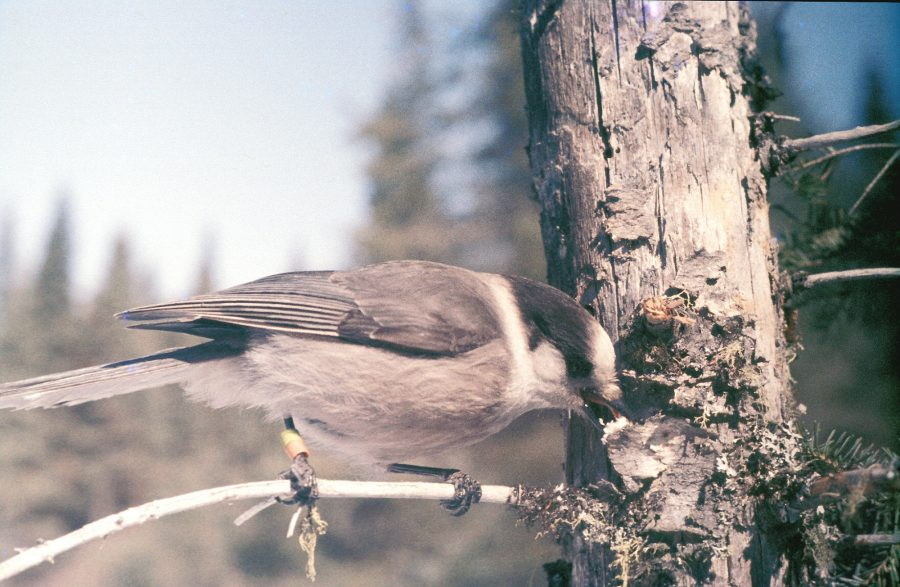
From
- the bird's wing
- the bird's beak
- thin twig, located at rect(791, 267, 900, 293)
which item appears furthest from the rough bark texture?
the bird's wing

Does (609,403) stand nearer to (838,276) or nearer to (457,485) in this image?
(457,485)

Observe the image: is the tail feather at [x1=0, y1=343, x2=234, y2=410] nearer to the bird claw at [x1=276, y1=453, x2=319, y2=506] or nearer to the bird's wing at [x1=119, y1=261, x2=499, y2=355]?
the bird's wing at [x1=119, y1=261, x2=499, y2=355]

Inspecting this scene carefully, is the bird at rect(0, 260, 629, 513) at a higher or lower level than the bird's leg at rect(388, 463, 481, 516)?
higher

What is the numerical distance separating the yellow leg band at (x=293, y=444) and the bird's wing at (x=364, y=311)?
0.36 meters

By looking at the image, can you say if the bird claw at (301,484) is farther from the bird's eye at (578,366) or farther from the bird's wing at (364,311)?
the bird's eye at (578,366)

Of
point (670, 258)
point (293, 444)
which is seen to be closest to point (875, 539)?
point (670, 258)

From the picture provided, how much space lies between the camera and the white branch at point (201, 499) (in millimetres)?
1331

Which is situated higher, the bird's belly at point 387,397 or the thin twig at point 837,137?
the thin twig at point 837,137

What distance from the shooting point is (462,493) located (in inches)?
81.9

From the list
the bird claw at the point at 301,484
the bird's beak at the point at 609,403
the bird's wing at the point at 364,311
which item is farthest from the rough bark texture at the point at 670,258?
the bird claw at the point at 301,484

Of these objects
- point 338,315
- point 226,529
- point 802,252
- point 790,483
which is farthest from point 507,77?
point 226,529

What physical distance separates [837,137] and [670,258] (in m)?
0.68

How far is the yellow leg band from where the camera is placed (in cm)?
219

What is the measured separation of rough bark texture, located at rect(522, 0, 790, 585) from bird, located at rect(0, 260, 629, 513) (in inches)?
Answer: 6.7
